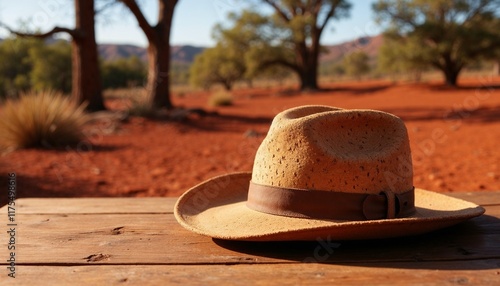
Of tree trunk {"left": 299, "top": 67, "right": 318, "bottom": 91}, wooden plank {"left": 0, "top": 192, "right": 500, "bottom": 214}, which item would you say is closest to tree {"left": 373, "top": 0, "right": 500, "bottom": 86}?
tree trunk {"left": 299, "top": 67, "right": 318, "bottom": 91}

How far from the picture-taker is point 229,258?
151 cm

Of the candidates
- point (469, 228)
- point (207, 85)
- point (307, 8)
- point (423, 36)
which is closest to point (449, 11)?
point (423, 36)

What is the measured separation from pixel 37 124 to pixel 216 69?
→ 1502 inches

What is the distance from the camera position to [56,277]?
138cm

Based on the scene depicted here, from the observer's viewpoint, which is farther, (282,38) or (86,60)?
(282,38)

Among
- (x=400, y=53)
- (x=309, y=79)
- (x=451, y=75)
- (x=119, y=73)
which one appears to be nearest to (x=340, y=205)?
(x=451, y=75)

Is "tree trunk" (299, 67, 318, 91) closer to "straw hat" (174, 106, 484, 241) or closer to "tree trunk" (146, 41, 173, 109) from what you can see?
"tree trunk" (146, 41, 173, 109)

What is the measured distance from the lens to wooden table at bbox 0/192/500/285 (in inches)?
52.8

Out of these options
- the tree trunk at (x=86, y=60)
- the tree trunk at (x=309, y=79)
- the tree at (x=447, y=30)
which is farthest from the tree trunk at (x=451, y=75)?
the tree trunk at (x=86, y=60)

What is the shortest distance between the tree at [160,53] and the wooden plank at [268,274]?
35.6ft

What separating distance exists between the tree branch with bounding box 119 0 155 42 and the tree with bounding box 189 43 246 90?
89.1ft

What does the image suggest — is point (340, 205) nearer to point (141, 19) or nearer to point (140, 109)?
point (140, 109)

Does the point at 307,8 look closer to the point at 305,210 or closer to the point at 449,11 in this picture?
the point at 449,11

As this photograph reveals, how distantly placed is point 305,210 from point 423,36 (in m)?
25.0
